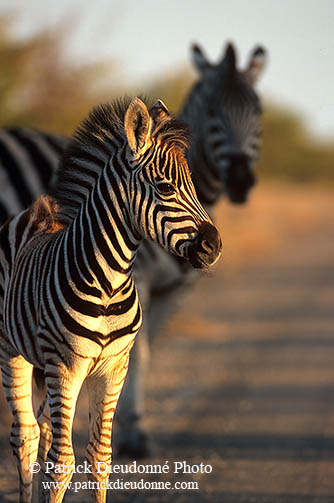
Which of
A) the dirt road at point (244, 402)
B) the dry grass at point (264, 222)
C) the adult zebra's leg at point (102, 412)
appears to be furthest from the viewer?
the dry grass at point (264, 222)

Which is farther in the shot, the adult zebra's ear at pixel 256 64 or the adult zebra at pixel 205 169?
the adult zebra's ear at pixel 256 64

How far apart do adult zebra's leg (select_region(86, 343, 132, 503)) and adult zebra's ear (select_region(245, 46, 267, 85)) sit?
3.69 m

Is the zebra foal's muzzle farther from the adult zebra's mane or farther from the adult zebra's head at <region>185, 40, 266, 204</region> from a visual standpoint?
the adult zebra's head at <region>185, 40, 266, 204</region>

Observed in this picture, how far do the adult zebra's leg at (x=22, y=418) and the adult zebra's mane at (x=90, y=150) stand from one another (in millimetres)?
881

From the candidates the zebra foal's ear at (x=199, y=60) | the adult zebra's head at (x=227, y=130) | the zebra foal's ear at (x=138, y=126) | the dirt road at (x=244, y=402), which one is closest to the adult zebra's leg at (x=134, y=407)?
the dirt road at (x=244, y=402)

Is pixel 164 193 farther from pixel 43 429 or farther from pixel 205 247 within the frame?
pixel 43 429

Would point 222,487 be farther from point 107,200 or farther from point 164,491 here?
point 107,200

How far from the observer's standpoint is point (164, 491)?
202 inches

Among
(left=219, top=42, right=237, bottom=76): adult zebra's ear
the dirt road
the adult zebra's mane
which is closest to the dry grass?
the dirt road

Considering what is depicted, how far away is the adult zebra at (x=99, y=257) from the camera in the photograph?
11.0 feet

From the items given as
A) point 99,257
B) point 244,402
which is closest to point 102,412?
point 99,257

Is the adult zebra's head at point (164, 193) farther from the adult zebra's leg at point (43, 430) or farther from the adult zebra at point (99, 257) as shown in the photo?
→ the adult zebra's leg at point (43, 430)

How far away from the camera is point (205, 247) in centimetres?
328

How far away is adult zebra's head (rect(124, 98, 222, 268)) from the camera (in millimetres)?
3307
